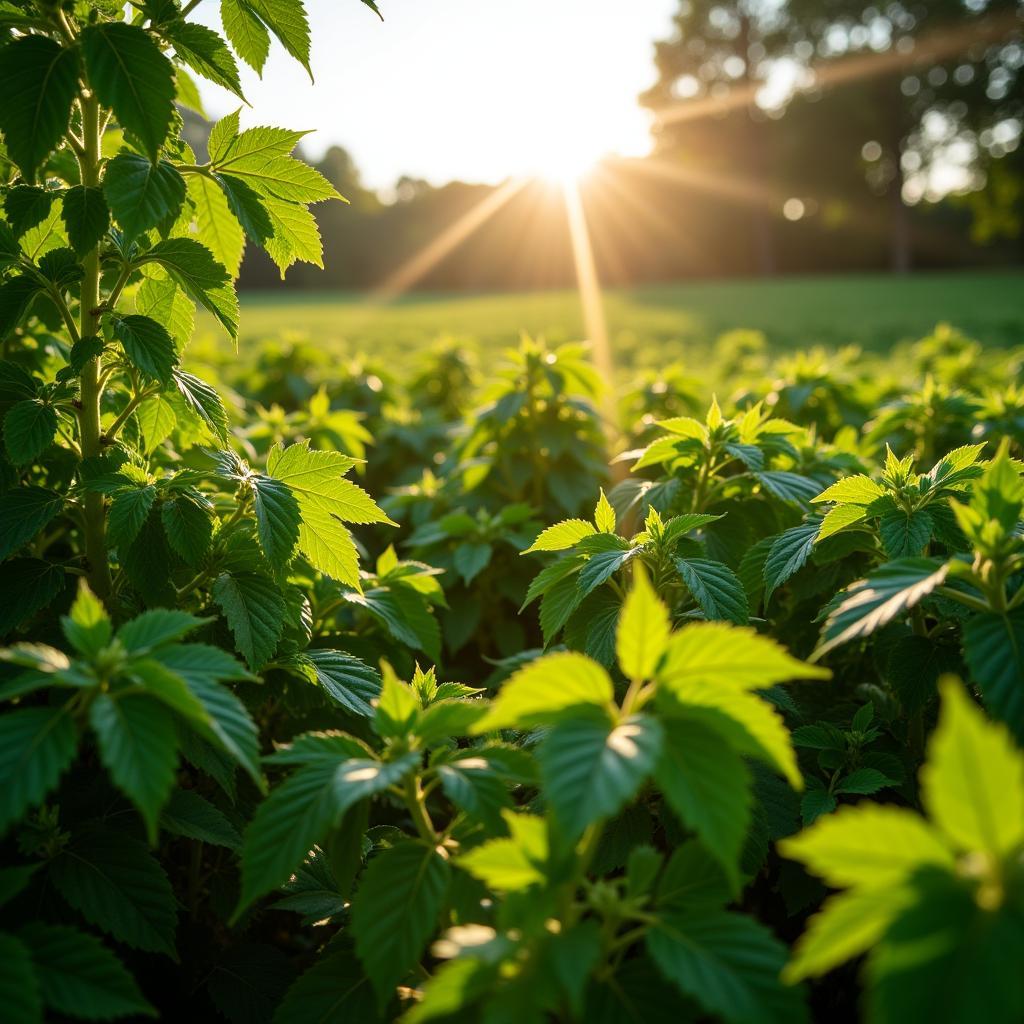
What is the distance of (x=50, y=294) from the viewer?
74.7 inches

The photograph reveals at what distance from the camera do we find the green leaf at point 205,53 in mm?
1783

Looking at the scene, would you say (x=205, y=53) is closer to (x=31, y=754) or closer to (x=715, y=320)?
(x=31, y=754)

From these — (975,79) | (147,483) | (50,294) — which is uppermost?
(975,79)

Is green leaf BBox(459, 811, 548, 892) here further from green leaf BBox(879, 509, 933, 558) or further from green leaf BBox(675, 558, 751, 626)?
green leaf BBox(879, 509, 933, 558)

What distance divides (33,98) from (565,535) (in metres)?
1.47

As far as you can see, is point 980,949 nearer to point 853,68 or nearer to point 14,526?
point 14,526

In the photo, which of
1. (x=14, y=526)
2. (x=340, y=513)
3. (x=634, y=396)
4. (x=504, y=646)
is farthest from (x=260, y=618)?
(x=634, y=396)

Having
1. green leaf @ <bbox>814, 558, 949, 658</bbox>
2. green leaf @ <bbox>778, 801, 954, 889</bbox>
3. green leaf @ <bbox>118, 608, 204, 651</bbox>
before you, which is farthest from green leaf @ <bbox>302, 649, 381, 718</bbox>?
green leaf @ <bbox>778, 801, 954, 889</bbox>

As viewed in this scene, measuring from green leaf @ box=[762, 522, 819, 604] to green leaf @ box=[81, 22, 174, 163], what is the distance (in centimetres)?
161

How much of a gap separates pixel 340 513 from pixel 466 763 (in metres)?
0.76

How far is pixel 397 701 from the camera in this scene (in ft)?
4.91

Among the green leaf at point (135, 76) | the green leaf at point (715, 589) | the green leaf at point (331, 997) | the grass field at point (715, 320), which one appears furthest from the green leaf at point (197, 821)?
the grass field at point (715, 320)

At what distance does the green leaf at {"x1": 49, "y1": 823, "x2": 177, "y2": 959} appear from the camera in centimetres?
157

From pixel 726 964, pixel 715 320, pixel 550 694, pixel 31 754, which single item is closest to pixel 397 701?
pixel 550 694
